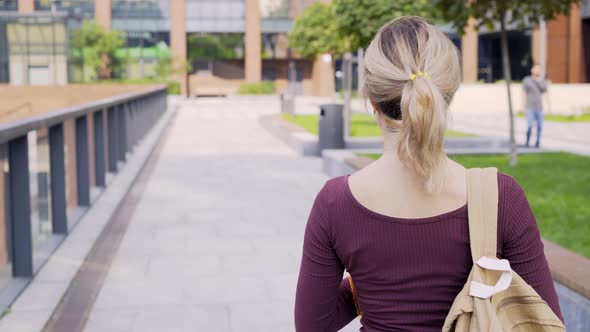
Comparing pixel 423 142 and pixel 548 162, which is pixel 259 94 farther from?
pixel 423 142

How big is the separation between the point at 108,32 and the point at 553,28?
1264 inches

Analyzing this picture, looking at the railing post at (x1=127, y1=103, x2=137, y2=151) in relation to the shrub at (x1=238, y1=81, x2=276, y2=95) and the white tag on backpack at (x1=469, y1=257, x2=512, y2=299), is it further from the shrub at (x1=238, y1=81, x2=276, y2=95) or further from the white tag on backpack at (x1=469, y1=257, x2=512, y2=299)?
the shrub at (x1=238, y1=81, x2=276, y2=95)

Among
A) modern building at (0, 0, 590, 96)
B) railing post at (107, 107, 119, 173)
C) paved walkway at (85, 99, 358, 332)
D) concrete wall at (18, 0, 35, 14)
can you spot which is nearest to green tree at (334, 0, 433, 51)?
paved walkway at (85, 99, 358, 332)

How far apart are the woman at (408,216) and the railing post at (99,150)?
9.33 m

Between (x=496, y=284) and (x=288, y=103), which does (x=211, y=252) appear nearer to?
(x=496, y=284)

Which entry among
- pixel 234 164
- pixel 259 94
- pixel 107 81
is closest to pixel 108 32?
pixel 107 81

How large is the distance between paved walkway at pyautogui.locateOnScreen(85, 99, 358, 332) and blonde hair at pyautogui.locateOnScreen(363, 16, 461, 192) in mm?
3390

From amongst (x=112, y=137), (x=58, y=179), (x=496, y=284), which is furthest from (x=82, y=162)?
(x=496, y=284)

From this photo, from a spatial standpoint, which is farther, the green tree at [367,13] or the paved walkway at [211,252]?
the green tree at [367,13]

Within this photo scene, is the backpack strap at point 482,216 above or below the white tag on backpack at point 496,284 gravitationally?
above

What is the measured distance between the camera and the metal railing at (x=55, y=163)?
5926mm

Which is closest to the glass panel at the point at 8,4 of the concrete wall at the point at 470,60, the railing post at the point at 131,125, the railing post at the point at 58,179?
the concrete wall at the point at 470,60

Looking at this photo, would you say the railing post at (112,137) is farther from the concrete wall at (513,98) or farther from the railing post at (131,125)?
the concrete wall at (513,98)

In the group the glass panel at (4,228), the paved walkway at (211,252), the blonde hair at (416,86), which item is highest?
the blonde hair at (416,86)
